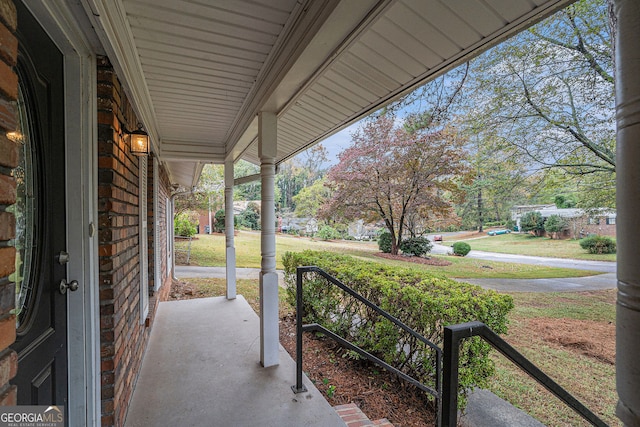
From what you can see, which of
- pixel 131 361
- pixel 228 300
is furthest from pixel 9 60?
pixel 228 300

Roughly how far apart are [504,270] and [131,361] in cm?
1059

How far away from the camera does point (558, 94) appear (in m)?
5.57

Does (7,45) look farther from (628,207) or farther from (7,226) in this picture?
(628,207)

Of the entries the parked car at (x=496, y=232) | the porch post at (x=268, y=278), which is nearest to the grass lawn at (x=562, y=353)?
the porch post at (x=268, y=278)

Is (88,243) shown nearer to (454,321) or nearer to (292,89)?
(292,89)

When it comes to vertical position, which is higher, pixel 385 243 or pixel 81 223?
pixel 81 223

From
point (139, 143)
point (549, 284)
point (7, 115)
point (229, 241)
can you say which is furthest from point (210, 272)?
point (7, 115)

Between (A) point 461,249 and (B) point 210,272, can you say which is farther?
(A) point 461,249

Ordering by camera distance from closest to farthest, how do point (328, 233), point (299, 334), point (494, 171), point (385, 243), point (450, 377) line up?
point (450, 377)
point (299, 334)
point (494, 171)
point (385, 243)
point (328, 233)

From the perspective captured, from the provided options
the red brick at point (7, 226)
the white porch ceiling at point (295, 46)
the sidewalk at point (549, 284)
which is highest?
the white porch ceiling at point (295, 46)

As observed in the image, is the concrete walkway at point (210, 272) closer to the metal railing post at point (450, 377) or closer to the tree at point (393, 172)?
the tree at point (393, 172)

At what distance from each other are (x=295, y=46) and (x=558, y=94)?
6081 millimetres

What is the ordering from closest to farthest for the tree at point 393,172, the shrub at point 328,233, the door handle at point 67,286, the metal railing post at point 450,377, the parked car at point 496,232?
1. the metal railing post at point 450,377
2. the door handle at point 67,286
3. the tree at point 393,172
4. the parked car at point 496,232
5. the shrub at point 328,233

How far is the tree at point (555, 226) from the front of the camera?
11.7 meters
